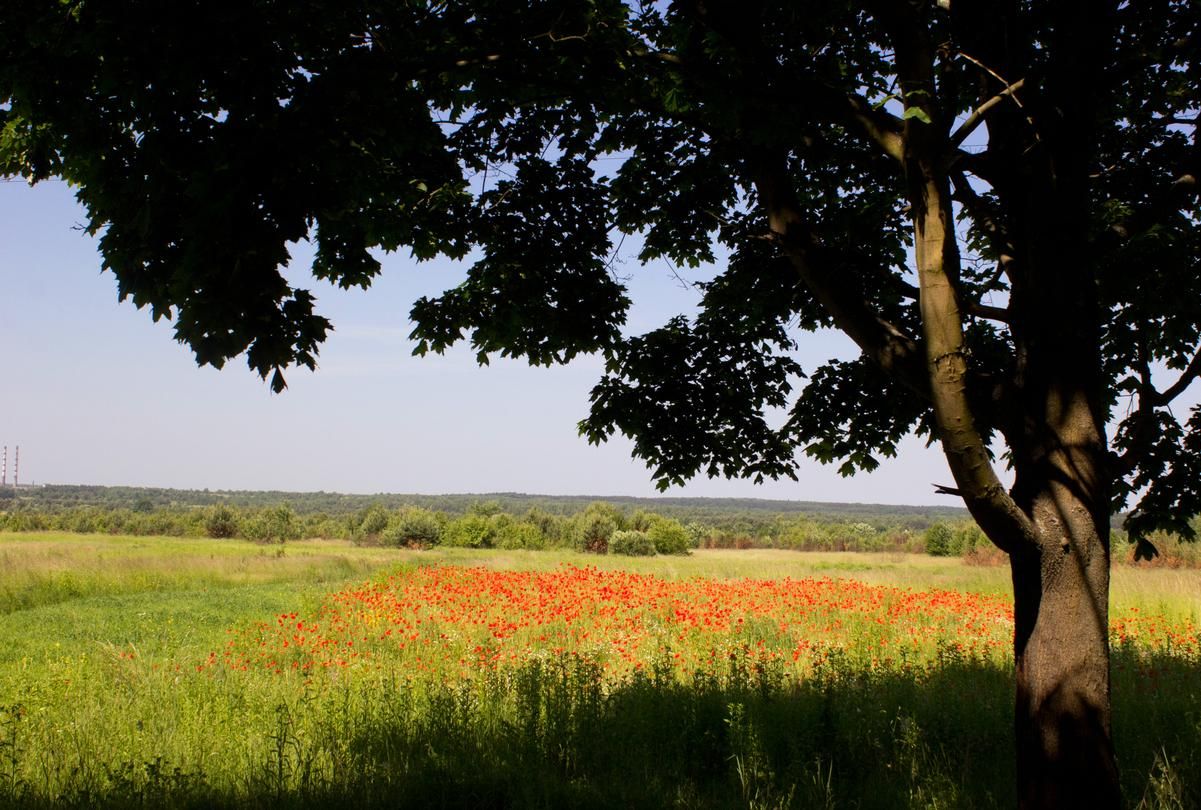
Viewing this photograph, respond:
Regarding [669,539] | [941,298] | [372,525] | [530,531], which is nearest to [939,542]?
[669,539]

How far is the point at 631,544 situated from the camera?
58375 millimetres

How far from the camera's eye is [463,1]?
4.93m

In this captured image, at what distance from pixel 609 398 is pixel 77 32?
14.7 ft

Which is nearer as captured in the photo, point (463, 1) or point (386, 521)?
point (463, 1)

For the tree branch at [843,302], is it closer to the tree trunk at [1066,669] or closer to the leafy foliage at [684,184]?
the leafy foliage at [684,184]

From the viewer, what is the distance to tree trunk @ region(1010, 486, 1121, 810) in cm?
368

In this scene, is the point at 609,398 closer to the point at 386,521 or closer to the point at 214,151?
the point at 214,151

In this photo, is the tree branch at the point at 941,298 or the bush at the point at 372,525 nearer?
the tree branch at the point at 941,298

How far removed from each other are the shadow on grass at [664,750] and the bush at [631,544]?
5053 centimetres

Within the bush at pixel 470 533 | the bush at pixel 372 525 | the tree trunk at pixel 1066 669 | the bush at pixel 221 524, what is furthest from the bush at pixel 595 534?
the tree trunk at pixel 1066 669

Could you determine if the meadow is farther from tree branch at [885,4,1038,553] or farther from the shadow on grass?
tree branch at [885,4,1038,553]

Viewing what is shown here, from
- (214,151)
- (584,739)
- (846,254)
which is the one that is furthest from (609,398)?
(214,151)

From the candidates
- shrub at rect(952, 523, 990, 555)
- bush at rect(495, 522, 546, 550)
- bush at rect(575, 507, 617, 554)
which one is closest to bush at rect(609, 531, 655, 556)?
bush at rect(575, 507, 617, 554)

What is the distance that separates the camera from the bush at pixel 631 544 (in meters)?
57.8
